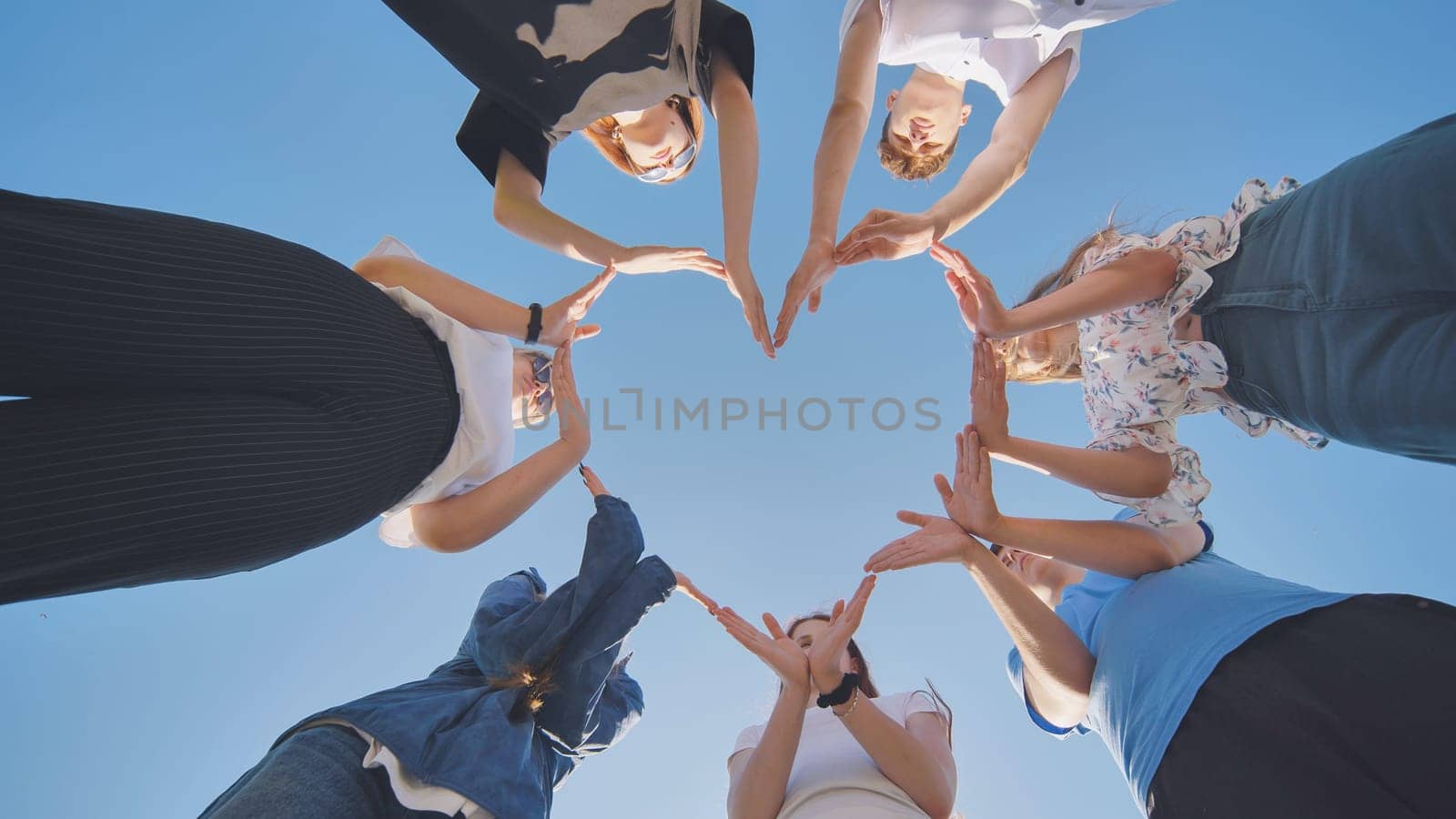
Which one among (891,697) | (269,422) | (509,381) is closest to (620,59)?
(509,381)

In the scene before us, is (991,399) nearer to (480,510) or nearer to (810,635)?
(810,635)

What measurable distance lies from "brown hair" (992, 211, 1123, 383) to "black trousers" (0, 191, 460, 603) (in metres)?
1.88

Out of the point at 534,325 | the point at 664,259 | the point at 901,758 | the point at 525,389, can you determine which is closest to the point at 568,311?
the point at 534,325

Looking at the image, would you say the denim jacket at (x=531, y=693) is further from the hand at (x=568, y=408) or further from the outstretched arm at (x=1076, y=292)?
the outstretched arm at (x=1076, y=292)

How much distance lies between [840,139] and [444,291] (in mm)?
1252

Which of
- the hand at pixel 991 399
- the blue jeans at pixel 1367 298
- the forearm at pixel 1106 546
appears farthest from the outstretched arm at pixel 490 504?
the blue jeans at pixel 1367 298

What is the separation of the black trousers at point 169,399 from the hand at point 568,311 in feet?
1.95

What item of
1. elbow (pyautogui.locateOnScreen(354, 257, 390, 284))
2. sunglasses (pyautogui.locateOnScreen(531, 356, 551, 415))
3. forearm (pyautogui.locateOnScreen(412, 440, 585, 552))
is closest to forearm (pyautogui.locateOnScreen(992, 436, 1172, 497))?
forearm (pyautogui.locateOnScreen(412, 440, 585, 552))

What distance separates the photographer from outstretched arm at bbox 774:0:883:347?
1.78 meters

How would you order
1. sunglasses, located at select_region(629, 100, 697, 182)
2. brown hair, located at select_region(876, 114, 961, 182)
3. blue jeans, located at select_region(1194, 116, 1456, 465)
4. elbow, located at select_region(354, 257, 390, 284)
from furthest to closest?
1. brown hair, located at select_region(876, 114, 961, 182)
2. sunglasses, located at select_region(629, 100, 697, 182)
3. elbow, located at select_region(354, 257, 390, 284)
4. blue jeans, located at select_region(1194, 116, 1456, 465)

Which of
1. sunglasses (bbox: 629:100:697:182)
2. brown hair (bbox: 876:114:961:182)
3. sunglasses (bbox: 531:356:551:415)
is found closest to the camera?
sunglasses (bbox: 629:100:697:182)

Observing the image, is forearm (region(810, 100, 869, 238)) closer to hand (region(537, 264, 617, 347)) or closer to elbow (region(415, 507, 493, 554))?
hand (region(537, 264, 617, 347))

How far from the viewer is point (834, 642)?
6.15ft

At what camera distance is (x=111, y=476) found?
87 cm
